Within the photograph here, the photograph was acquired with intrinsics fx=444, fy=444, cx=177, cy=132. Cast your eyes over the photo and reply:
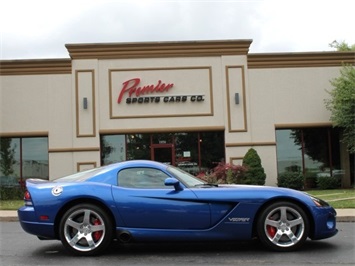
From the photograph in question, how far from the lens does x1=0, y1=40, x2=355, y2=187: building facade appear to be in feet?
65.5

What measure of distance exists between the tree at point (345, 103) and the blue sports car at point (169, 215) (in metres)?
13.7

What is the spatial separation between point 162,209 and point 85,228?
1083mm

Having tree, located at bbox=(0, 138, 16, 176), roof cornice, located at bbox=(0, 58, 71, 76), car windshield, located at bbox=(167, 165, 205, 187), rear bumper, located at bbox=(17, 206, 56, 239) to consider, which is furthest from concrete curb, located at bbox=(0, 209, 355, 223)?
roof cornice, located at bbox=(0, 58, 71, 76)

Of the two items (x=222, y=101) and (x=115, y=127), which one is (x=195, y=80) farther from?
(x=115, y=127)

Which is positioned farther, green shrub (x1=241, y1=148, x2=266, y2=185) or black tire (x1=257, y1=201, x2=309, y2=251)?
green shrub (x1=241, y1=148, x2=266, y2=185)

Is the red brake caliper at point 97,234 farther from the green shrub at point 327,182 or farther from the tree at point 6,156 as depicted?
the green shrub at point 327,182

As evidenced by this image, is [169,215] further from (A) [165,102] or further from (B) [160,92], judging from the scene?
(B) [160,92]

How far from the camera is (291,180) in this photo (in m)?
19.5

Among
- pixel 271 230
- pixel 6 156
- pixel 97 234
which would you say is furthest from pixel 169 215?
pixel 6 156

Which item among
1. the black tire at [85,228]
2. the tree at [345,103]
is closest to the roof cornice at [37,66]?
the tree at [345,103]

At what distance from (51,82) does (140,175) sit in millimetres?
15159

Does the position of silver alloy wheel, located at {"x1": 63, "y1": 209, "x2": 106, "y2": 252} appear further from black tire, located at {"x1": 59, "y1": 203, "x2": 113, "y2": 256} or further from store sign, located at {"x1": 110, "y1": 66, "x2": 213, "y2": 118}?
store sign, located at {"x1": 110, "y1": 66, "x2": 213, "y2": 118}

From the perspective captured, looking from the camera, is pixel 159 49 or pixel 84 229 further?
pixel 159 49

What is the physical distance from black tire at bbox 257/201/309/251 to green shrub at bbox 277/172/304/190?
13.9m
